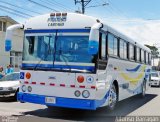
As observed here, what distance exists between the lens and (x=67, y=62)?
10445 millimetres

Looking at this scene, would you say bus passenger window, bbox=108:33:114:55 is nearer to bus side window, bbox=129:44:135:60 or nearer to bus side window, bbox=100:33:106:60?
bus side window, bbox=100:33:106:60

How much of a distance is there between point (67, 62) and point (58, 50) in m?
0.50

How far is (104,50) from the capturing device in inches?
428

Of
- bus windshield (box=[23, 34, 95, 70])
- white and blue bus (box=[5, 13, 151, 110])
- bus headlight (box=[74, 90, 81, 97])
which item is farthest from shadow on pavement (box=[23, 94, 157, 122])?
bus windshield (box=[23, 34, 95, 70])

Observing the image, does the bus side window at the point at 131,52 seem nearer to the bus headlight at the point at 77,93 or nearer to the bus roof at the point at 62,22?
the bus roof at the point at 62,22

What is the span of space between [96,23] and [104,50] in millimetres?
1036

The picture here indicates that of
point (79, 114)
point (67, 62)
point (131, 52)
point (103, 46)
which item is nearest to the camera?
point (67, 62)

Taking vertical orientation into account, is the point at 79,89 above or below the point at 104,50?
below

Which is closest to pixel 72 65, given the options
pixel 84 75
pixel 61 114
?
pixel 84 75

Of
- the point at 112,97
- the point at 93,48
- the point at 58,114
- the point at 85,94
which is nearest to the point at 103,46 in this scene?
the point at 93,48

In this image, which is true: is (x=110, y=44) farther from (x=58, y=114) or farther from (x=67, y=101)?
(x=58, y=114)

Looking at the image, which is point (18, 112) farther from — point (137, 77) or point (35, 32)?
point (137, 77)

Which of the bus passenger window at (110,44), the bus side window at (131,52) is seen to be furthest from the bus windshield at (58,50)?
the bus side window at (131,52)

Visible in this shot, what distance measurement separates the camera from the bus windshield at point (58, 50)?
33.9 ft
